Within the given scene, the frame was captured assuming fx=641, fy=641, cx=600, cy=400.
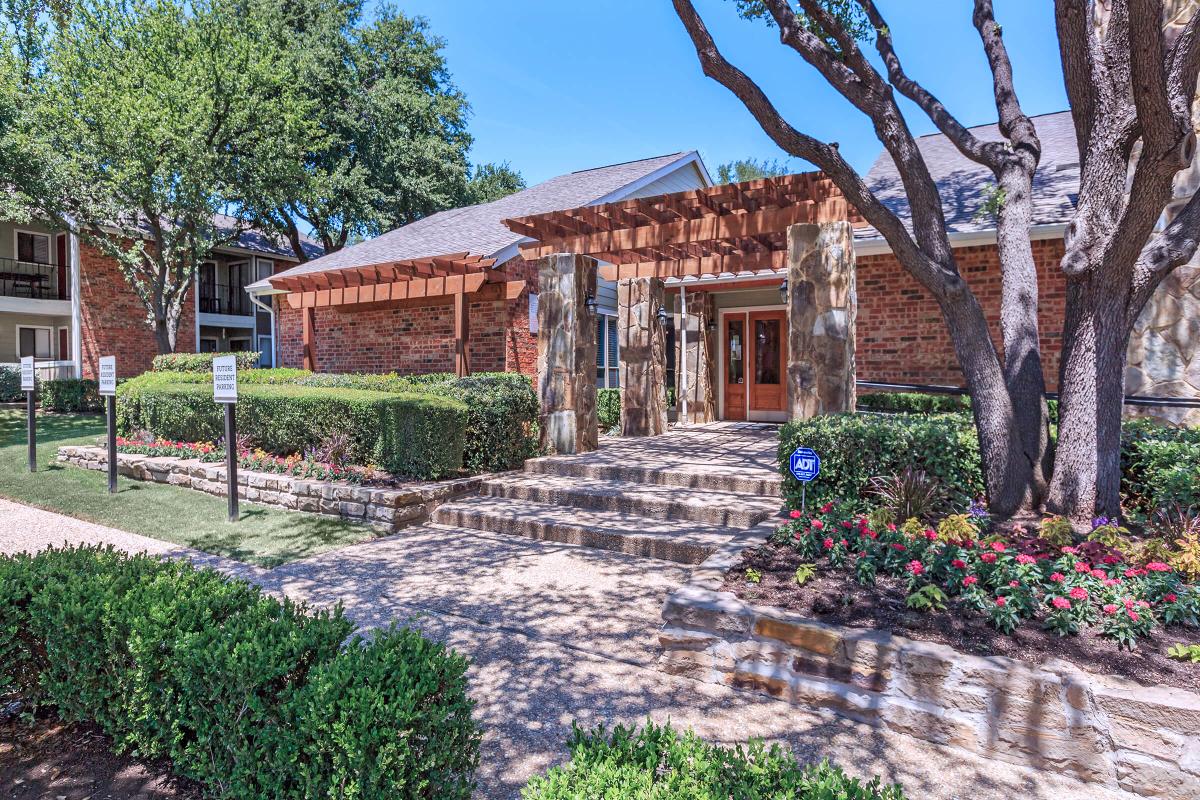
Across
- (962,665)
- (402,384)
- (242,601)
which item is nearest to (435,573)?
(242,601)

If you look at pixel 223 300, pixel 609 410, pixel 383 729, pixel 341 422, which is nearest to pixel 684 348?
pixel 609 410

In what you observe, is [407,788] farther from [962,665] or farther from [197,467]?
[197,467]

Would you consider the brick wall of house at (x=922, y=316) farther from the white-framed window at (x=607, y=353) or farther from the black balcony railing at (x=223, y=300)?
the black balcony railing at (x=223, y=300)

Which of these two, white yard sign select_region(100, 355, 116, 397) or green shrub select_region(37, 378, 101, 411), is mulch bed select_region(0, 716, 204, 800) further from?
green shrub select_region(37, 378, 101, 411)

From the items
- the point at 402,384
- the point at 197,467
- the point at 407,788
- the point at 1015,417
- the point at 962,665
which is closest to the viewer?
the point at 407,788

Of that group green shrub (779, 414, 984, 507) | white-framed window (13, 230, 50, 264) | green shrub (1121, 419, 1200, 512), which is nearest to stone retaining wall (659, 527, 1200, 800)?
green shrub (779, 414, 984, 507)

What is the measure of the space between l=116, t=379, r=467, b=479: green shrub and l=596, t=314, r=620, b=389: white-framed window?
626cm

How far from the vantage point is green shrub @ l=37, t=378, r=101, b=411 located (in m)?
15.9

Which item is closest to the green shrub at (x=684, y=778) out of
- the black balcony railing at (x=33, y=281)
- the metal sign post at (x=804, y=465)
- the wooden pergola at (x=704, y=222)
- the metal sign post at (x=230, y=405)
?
the metal sign post at (x=804, y=465)

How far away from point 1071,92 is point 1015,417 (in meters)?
2.32

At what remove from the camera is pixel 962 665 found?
2.79 metres

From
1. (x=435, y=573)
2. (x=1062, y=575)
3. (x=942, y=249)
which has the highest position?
(x=942, y=249)

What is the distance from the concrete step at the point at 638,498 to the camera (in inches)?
224

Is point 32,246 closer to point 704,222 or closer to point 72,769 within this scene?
point 704,222
